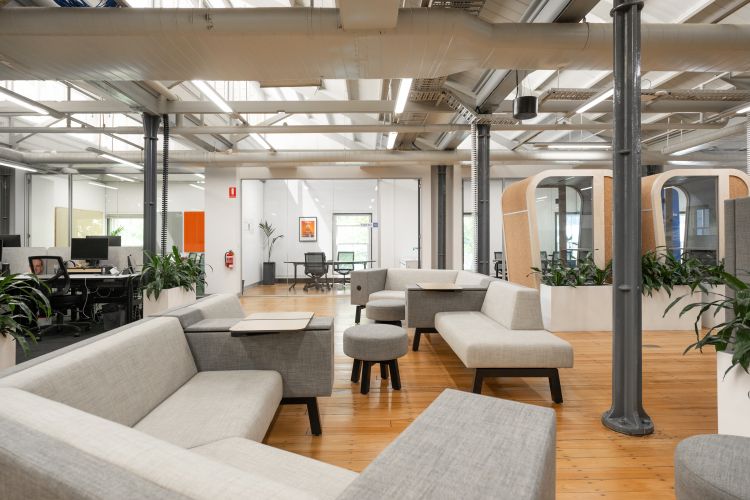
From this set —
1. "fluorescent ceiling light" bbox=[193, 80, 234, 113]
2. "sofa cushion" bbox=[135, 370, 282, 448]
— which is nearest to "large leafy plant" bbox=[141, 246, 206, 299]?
"fluorescent ceiling light" bbox=[193, 80, 234, 113]

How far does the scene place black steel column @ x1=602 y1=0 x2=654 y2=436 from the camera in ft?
8.89

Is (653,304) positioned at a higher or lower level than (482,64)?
lower

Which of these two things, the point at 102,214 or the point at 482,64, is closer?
the point at 482,64

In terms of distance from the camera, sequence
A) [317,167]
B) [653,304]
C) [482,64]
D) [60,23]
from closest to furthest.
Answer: [60,23], [482,64], [653,304], [317,167]

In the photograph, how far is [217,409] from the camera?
1.85 metres

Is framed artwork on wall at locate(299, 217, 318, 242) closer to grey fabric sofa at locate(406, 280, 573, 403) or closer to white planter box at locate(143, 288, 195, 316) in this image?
white planter box at locate(143, 288, 195, 316)

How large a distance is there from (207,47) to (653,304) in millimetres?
6061

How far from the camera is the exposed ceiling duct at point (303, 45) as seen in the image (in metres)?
3.40

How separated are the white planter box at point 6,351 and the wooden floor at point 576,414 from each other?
2.04 meters

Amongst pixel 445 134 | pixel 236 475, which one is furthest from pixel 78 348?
pixel 445 134

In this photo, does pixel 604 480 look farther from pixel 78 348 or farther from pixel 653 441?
pixel 78 348

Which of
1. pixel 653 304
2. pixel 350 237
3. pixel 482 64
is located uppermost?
pixel 482 64

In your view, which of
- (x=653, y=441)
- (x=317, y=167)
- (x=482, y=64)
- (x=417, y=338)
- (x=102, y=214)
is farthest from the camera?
(x=102, y=214)

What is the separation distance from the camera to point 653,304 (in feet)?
18.4
